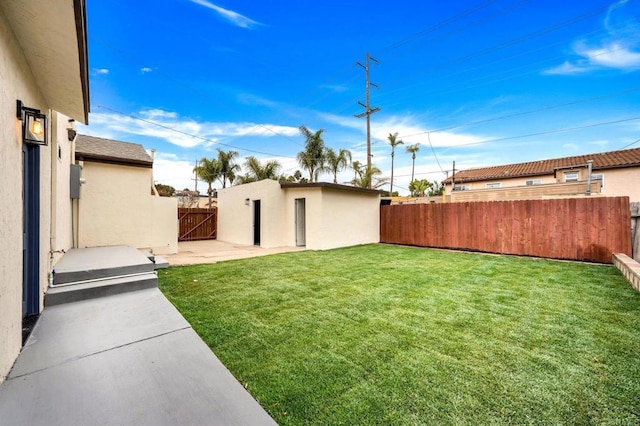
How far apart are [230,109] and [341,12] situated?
883 centimetres

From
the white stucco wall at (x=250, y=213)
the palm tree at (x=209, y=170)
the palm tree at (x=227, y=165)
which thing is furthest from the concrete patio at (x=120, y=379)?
the palm tree at (x=209, y=170)

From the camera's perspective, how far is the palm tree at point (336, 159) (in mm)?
21062

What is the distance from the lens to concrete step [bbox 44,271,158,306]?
3603mm

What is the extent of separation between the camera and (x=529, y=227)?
865cm

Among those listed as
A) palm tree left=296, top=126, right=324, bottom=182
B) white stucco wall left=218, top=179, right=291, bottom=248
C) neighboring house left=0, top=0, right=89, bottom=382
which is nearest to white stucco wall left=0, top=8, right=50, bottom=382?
neighboring house left=0, top=0, right=89, bottom=382

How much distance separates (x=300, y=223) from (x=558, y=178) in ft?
60.5

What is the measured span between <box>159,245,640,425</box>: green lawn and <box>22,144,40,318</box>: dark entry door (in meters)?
1.65

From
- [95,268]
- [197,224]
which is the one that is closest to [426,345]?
[95,268]

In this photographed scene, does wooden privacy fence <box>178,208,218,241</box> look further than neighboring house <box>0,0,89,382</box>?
Yes

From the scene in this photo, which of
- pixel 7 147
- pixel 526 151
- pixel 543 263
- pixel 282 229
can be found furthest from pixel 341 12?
pixel 526 151

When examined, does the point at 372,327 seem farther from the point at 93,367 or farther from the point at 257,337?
the point at 93,367

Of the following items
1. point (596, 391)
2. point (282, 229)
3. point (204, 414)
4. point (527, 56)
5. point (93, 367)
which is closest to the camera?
point (204, 414)

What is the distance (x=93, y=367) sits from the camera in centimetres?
221

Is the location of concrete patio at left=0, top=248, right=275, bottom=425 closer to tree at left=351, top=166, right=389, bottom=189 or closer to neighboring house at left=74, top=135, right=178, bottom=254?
neighboring house at left=74, top=135, right=178, bottom=254
